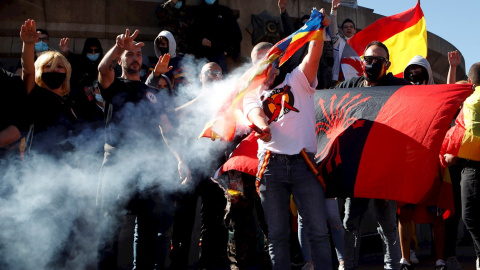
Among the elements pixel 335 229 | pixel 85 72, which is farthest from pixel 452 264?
pixel 85 72

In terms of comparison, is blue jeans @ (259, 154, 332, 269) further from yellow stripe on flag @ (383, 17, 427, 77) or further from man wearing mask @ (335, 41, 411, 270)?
yellow stripe on flag @ (383, 17, 427, 77)

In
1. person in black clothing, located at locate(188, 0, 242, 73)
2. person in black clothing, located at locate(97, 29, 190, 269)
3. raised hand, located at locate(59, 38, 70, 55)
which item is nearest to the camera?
person in black clothing, located at locate(97, 29, 190, 269)

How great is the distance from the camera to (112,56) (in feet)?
15.2

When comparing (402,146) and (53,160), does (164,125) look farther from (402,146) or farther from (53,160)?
(402,146)

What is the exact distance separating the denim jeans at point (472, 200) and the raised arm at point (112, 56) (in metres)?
3.10

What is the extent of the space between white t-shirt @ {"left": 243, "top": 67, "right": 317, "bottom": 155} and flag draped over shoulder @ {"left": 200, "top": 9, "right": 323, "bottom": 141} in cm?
20

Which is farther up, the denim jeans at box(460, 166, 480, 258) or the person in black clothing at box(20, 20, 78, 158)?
the person in black clothing at box(20, 20, 78, 158)

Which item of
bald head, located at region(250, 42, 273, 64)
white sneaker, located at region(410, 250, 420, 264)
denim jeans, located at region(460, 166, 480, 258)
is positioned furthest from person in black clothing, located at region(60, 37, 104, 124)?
white sneaker, located at region(410, 250, 420, 264)

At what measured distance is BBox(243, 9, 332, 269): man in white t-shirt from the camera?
14.5 feet

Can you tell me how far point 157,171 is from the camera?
205 inches

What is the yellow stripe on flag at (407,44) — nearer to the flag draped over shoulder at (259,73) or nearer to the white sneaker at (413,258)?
the white sneaker at (413,258)

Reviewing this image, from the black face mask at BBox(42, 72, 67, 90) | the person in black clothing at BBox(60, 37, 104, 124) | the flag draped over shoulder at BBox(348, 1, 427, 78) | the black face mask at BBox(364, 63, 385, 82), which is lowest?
the black face mask at BBox(42, 72, 67, 90)

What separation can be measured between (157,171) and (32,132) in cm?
114

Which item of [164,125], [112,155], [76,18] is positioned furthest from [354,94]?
[76,18]
